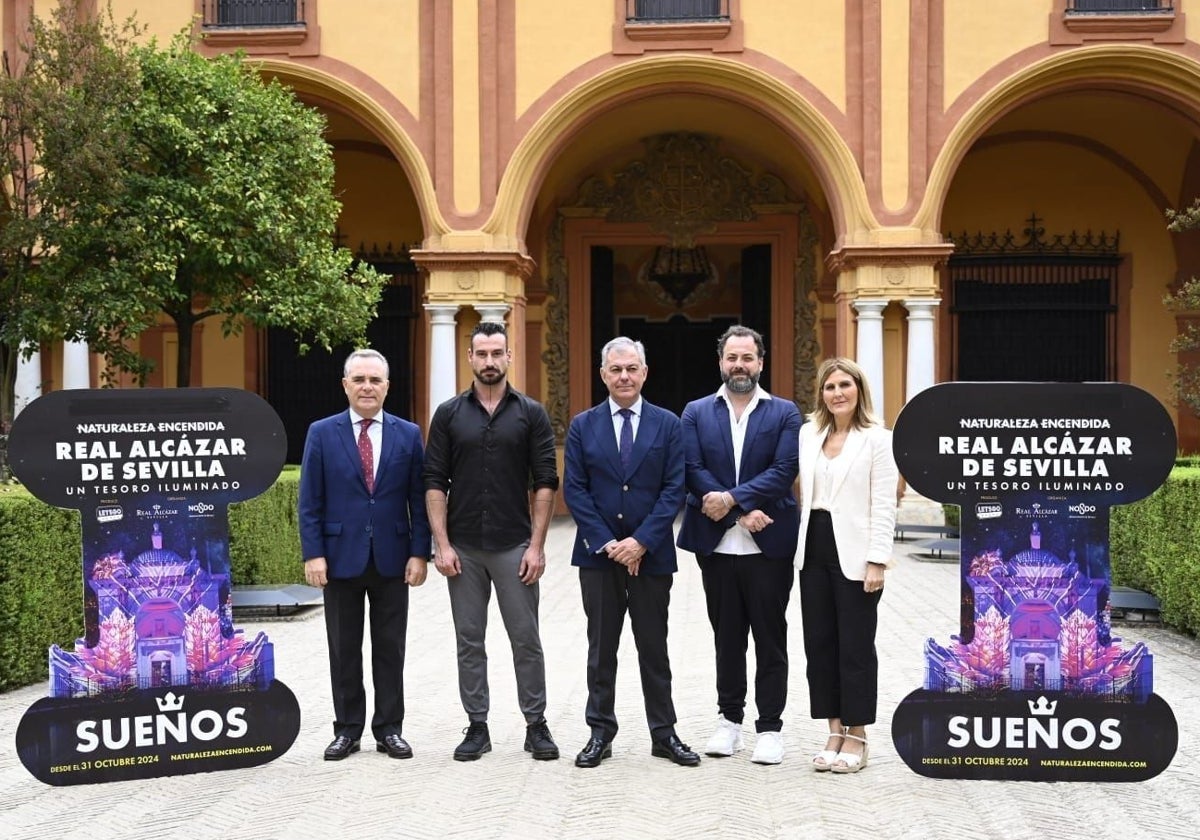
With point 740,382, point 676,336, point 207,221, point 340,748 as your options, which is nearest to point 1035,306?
point 676,336

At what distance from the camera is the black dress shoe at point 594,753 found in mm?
5113

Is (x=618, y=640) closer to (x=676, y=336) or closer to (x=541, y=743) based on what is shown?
(x=541, y=743)

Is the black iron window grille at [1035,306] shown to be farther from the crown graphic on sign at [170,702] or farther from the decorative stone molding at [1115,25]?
the crown graphic on sign at [170,702]

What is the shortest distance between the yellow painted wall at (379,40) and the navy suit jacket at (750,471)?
36.0 ft

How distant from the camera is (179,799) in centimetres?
478

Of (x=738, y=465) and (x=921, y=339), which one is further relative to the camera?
(x=921, y=339)

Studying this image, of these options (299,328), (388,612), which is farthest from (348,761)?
(299,328)

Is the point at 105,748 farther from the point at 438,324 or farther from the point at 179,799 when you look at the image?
the point at 438,324

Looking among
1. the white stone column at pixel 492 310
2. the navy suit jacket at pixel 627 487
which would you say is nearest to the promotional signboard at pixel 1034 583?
the navy suit jacket at pixel 627 487

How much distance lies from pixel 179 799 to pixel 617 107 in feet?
40.9

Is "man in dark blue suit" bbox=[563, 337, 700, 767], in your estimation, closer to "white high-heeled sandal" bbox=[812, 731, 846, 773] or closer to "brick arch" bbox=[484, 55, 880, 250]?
"white high-heeled sandal" bbox=[812, 731, 846, 773]

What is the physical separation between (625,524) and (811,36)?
1143 cm

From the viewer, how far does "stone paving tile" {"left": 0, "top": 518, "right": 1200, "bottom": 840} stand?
4352 millimetres

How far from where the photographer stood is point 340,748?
17.3 ft
